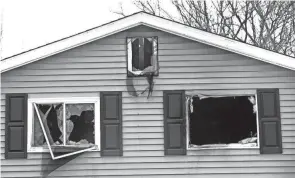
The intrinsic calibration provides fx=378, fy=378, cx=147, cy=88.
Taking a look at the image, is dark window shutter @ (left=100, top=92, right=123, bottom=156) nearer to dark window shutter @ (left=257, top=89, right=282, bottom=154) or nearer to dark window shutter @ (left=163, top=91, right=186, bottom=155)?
dark window shutter @ (left=163, top=91, right=186, bottom=155)

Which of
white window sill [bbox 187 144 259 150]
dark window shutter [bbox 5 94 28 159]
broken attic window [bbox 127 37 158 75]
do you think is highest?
broken attic window [bbox 127 37 158 75]

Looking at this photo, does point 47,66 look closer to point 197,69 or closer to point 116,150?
point 116,150

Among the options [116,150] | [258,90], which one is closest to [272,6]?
[258,90]

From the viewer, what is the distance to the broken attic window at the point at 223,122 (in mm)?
6934

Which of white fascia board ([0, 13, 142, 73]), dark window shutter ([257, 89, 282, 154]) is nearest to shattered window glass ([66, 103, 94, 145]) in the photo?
white fascia board ([0, 13, 142, 73])

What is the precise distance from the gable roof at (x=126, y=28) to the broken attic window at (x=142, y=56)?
323 millimetres

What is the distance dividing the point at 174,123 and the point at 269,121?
5.65 ft

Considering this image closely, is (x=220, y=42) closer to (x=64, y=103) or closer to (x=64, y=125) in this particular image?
(x=64, y=103)

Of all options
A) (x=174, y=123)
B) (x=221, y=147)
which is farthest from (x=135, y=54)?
(x=221, y=147)

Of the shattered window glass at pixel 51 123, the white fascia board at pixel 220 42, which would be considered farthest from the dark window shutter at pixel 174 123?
the shattered window glass at pixel 51 123

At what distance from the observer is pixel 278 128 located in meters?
6.82

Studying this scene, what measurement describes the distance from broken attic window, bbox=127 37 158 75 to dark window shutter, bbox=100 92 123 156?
57 centimetres

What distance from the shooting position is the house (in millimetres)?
6852

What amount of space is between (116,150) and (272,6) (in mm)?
15056
